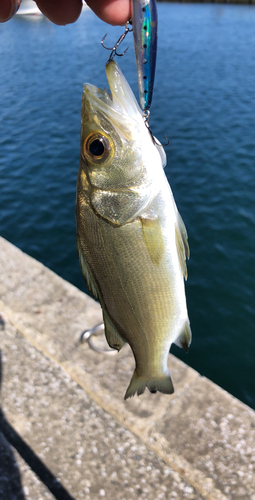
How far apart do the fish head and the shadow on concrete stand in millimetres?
2680

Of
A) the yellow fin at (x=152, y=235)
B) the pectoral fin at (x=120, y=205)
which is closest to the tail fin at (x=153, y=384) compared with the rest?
the yellow fin at (x=152, y=235)

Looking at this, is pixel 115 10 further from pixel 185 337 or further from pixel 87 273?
pixel 185 337

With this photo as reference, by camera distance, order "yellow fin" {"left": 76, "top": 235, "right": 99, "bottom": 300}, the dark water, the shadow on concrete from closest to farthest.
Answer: "yellow fin" {"left": 76, "top": 235, "right": 99, "bottom": 300} → the shadow on concrete → the dark water

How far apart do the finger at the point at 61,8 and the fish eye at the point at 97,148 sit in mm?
1115

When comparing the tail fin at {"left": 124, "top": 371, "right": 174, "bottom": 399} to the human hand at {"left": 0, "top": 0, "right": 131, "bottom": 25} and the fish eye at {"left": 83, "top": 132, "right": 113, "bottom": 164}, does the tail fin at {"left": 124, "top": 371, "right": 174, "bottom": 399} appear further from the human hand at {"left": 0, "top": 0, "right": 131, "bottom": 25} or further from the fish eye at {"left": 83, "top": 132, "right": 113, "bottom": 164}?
the human hand at {"left": 0, "top": 0, "right": 131, "bottom": 25}

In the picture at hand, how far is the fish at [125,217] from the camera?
180 cm

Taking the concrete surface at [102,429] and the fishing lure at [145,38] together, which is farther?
the concrete surface at [102,429]

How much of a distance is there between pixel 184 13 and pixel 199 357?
44697mm

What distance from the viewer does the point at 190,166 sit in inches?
432

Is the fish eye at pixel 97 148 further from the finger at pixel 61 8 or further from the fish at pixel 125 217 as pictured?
the finger at pixel 61 8

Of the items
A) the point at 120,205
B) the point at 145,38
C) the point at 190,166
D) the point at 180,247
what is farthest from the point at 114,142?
the point at 190,166

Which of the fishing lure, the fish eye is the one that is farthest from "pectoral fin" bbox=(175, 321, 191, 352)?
the fishing lure

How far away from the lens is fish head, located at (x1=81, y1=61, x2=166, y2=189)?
1781 mm

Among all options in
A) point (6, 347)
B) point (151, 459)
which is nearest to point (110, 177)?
point (151, 459)
